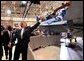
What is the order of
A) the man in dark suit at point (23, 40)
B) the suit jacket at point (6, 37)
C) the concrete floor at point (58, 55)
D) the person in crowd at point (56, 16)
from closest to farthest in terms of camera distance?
the man in dark suit at point (23, 40), the suit jacket at point (6, 37), the concrete floor at point (58, 55), the person in crowd at point (56, 16)

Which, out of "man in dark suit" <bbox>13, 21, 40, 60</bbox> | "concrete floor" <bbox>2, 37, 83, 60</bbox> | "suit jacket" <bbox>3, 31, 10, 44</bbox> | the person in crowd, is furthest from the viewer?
the person in crowd

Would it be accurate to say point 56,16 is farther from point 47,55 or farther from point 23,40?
point 23,40

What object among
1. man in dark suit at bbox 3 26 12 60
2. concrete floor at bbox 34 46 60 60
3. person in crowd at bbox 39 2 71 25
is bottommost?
concrete floor at bbox 34 46 60 60

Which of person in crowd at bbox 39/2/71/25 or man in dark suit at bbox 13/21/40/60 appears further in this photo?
person in crowd at bbox 39/2/71/25

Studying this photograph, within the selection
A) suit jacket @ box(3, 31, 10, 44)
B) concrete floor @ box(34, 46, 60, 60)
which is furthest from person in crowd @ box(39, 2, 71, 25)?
suit jacket @ box(3, 31, 10, 44)

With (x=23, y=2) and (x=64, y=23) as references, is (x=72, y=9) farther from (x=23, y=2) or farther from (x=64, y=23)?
(x=64, y=23)

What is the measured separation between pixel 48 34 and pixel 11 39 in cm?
263

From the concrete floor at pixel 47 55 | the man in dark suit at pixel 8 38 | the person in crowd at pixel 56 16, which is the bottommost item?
the concrete floor at pixel 47 55

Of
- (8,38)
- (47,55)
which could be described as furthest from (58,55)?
(8,38)

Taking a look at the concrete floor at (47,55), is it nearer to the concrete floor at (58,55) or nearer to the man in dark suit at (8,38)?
→ the concrete floor at (58,55)

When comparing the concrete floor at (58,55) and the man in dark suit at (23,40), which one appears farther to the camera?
the concrete floor at (58,55)

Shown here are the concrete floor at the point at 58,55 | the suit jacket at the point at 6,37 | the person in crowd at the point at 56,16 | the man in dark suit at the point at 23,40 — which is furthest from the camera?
the person in crowd at the point at 56,16

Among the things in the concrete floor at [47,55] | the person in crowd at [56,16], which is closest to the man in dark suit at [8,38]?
the concrete floor at [47,55]

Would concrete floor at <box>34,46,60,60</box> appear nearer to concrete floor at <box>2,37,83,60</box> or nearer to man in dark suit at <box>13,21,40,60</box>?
concrete floor at <box>2,37,83,60</box>
